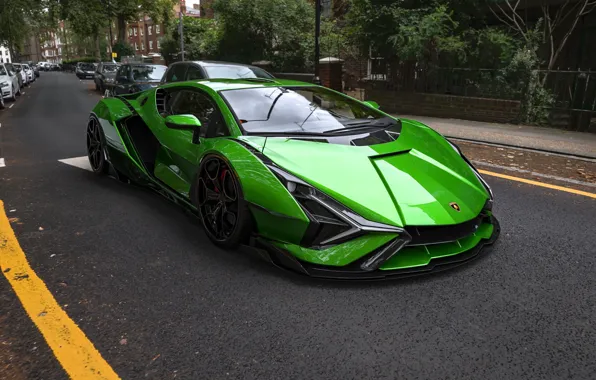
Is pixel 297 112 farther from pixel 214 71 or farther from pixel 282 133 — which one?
pixel 214 71

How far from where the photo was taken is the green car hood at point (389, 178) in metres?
2.81

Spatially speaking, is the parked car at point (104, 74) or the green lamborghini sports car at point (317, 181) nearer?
the green lamborghini sports car at point (317, 181)

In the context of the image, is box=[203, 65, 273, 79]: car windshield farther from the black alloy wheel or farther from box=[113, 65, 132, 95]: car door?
box=[113, 65, 132, 95]: car door

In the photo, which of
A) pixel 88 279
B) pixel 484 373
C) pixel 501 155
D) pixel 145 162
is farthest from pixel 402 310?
pixel 501 155

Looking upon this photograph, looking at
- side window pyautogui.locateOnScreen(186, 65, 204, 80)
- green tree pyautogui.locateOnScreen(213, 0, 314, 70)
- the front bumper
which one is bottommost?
the front bumper

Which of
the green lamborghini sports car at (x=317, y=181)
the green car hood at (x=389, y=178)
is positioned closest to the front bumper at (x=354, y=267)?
the green lamborghini sports car at (x=317, y=181)

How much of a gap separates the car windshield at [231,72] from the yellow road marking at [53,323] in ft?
20.1

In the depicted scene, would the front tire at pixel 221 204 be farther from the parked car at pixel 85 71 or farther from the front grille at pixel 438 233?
the parked car at pixel 85 71

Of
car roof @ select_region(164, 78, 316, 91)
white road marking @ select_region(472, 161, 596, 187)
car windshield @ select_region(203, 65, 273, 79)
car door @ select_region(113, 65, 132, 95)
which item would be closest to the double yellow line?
car roof @ select_region(164, 78, 316, 91)

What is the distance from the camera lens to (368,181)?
117 inches

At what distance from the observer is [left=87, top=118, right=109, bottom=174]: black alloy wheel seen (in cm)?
541

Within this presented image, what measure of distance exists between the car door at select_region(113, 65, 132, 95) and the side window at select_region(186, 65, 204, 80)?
5.71m

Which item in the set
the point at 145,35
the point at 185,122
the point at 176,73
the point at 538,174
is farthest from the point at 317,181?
the point at 145,35

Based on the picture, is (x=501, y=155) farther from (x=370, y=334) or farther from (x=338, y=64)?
(x=338, y=64)
